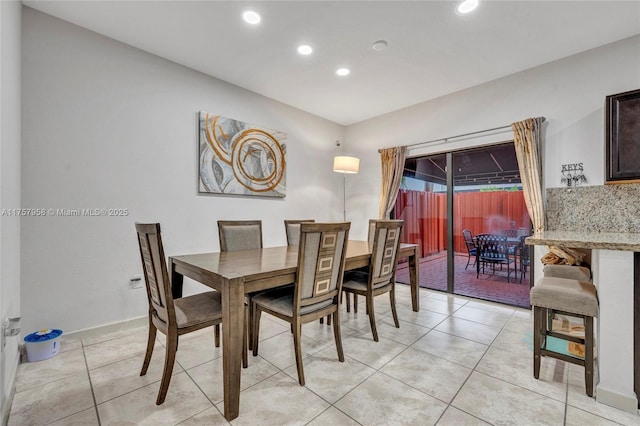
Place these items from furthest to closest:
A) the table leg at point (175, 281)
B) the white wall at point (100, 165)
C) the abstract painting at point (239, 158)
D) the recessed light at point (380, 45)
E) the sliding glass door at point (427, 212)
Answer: the sliding glass door at point (427, 212)
the abstract painting at point (239, 158)
the recessed light at point (380, 45)
the white wall at point (100, 165)
the table leg at point (175, 281)

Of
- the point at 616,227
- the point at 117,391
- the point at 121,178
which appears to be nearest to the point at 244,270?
the point at 117,391

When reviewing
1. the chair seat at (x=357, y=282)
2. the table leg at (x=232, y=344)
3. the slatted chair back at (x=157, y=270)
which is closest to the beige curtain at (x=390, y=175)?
the chair seat at (x=357, y=282)

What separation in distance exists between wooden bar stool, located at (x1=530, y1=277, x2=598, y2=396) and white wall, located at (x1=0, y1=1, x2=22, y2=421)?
3.15 meters

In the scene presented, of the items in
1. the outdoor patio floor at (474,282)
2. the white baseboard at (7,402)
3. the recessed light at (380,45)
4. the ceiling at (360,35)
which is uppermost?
the ceiling at (360,35)

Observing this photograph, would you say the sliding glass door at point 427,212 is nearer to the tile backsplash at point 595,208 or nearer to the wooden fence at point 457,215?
the wooden fence at point 457,215

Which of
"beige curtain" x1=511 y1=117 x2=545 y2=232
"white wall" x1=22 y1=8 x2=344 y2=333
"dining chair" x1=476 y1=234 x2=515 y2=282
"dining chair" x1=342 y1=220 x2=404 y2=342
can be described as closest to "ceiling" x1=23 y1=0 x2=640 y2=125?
"white wall" x1=22 y1=8 x2=344 y2=333

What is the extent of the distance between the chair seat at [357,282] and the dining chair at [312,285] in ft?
1.53

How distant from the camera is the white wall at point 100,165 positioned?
89.7 inches

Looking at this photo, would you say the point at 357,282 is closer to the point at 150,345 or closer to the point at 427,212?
the point at 150,345

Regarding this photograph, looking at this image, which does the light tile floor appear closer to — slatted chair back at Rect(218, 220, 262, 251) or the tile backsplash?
slatted chair back at Rect(218, 220, 262, 251)

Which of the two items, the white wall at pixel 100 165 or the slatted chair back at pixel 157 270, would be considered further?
the white wall at pixel 100 165

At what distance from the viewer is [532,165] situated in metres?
3.01

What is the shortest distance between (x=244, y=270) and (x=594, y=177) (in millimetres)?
3406

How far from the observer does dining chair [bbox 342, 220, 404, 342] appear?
8.03ft
